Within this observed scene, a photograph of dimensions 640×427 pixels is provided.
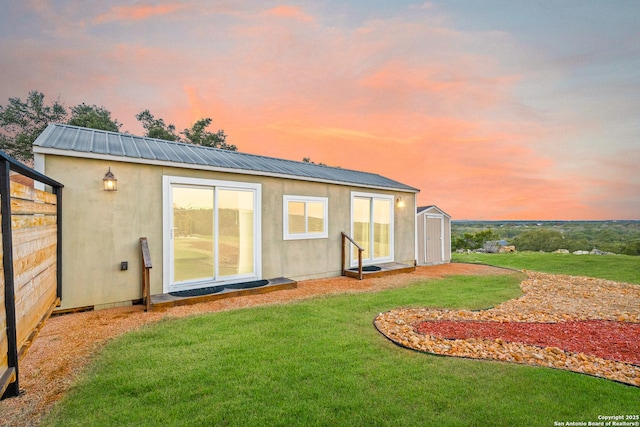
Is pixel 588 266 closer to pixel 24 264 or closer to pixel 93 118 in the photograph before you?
pixel 24 264


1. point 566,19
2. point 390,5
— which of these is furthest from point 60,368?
point 566,19

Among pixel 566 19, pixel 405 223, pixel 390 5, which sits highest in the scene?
pixel 390 5

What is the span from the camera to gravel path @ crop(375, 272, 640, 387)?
3.14m

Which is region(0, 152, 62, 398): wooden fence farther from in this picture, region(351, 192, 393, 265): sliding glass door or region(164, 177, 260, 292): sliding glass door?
region(351, 192, 393, 265): sliding glass door

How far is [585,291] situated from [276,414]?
329 inches

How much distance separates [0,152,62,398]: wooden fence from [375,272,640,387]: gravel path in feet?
12.5

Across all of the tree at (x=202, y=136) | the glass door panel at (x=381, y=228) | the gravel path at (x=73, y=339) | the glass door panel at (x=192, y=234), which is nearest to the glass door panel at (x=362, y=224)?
the glass door panel at (x=381, y=228)

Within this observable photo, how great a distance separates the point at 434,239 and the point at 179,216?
10.1 metres

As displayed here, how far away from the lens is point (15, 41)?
1023cm

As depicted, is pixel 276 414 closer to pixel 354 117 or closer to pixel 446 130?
pixel 354 117

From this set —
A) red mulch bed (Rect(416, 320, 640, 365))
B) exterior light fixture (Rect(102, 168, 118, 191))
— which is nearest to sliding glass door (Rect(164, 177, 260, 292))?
exterior light fixture (Rect(102, 168, 118, 191))

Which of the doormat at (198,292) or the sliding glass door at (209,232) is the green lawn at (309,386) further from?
the sliding glass door at (209,232)

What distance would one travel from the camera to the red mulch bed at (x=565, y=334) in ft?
11.7

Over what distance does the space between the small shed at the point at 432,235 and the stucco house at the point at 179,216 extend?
3959mm
